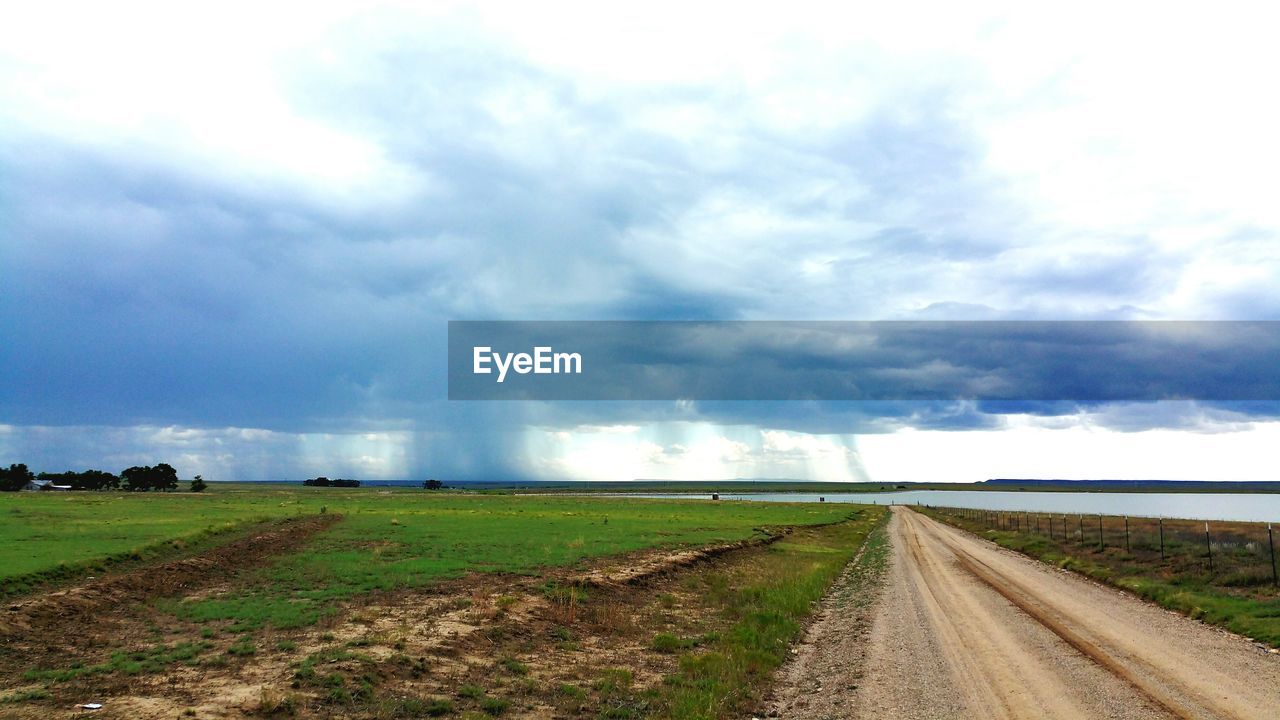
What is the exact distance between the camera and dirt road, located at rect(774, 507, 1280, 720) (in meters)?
13.8

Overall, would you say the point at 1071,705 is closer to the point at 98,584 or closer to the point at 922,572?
the point at 922,572

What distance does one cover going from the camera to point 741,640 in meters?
21.1

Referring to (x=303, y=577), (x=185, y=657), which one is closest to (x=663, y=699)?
(x=185, y=657)

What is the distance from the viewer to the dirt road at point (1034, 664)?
13.8 metres

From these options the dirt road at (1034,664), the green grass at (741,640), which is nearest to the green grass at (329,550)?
the green grass at (741,640)

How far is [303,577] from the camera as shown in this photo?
31.6m

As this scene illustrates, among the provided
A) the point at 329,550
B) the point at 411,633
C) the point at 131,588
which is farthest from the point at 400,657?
the point at 329,550

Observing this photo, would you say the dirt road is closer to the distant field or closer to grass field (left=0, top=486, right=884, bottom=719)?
grass field (left=0, top=486, right=884, bottom=719)

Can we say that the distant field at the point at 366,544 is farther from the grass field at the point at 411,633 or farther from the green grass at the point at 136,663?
the green grass at the point at 136,663

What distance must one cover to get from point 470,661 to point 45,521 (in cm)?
5557

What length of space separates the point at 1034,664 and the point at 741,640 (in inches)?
290

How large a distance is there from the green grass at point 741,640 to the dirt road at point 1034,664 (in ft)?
3.46

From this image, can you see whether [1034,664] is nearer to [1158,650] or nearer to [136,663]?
[1158,650]

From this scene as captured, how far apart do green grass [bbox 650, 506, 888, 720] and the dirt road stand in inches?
41.5
